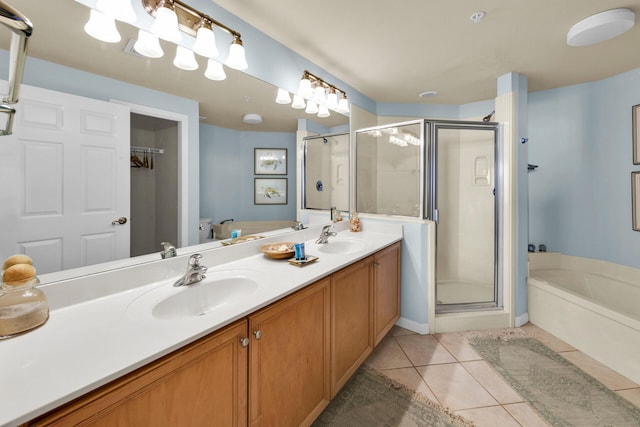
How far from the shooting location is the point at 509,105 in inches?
94.4

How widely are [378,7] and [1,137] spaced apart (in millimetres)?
1775

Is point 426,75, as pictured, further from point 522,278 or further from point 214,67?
point 522,278

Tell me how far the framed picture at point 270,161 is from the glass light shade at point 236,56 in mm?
486

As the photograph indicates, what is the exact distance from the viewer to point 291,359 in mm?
1114

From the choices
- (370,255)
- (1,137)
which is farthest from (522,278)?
(1,137)

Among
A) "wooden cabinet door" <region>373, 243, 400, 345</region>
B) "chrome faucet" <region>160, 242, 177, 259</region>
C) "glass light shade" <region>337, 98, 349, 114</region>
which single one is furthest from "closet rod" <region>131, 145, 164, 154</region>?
"glass light shade" <region>337, 98, 349, 114</region>

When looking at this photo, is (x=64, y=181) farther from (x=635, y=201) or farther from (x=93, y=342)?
(x=635, y=201)

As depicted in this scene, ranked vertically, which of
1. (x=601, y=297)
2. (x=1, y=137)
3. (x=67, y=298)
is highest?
(x=1, y=137)

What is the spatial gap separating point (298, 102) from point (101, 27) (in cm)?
116

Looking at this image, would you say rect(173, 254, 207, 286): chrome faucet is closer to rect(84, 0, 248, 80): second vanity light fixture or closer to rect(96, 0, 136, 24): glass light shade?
rect(84, 0, 248, 80): second vanity light fixture

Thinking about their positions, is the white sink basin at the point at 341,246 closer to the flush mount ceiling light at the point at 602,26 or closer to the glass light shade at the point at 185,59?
the glass light shade at the point at 185,59

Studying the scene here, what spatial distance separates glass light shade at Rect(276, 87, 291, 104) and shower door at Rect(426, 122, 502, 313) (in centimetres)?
125

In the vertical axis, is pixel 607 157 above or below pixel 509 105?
below

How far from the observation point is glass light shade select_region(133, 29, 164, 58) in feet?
3.77
